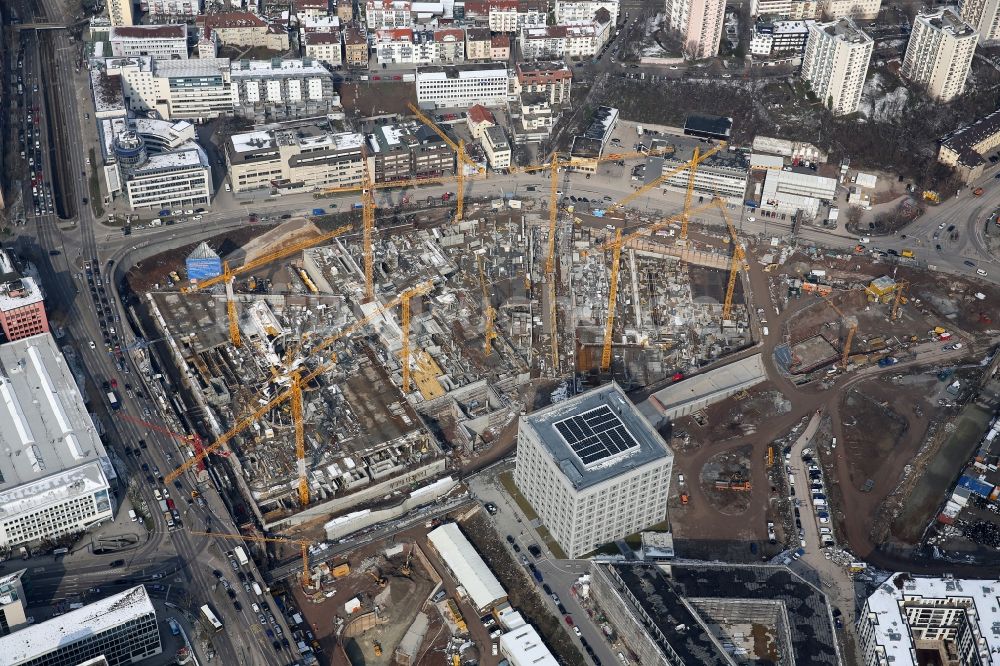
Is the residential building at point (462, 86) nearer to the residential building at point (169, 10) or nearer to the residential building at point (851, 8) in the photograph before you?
the residential building at point (169, 10)

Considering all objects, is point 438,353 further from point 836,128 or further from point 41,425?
point 836,128

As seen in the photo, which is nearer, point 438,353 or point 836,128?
point 438,353

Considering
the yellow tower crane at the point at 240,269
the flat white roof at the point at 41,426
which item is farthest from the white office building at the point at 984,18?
the flat white roof at the point at 41,426

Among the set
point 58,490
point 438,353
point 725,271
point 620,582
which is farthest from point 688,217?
point 58,490

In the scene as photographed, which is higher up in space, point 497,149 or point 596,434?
point 497,149

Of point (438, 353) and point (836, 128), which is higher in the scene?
point (836, 128)

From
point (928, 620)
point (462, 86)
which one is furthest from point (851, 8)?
point (928, 620)

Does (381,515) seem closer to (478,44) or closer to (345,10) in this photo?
(478,44)
